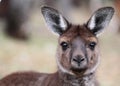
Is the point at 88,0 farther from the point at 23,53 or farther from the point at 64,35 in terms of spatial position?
the point at 64,35

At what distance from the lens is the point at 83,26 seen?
10867 mm

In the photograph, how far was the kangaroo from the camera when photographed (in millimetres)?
10547

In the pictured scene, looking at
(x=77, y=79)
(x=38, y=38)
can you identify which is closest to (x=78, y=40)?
(x=77, y=79)

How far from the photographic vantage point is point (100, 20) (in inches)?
432

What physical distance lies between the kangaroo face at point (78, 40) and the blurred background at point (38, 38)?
6.78 feet

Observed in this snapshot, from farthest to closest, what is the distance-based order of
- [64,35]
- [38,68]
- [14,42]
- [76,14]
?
[76,14], [14,42], [38,68], [64,35]

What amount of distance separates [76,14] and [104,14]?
478 cm

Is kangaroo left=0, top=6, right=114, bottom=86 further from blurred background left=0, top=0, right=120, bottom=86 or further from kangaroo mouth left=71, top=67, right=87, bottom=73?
blurred background left=0, top=0, right=120, bottom=86

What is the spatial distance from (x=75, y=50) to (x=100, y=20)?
59cm

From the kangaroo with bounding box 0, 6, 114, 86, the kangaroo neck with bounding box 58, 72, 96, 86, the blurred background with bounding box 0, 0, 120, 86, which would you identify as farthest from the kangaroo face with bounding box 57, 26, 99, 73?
the blurred background with bounding box 0, 0, 120, 86

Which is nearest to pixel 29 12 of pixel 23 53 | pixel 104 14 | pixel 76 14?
pixel 76 14

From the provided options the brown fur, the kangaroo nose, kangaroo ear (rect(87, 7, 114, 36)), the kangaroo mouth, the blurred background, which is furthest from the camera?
the blurred background

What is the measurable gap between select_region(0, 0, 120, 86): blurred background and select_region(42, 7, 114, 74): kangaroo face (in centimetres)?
207

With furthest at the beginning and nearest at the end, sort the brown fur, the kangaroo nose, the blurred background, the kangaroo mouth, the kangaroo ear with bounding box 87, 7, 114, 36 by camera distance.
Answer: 1. the blurred background
2. the kangaroo ear with bounding box 87, 7, 114, 36
3. the brown fur
4. the kangaroo mouth
5. the kangaroo nose
